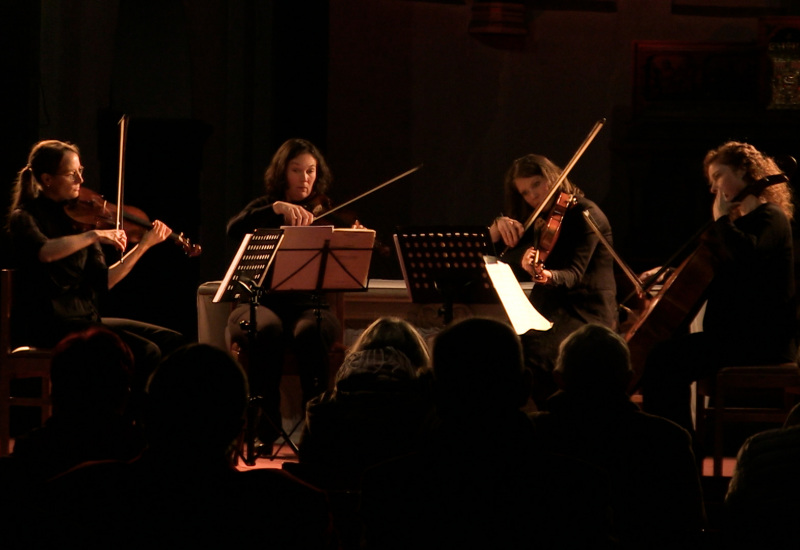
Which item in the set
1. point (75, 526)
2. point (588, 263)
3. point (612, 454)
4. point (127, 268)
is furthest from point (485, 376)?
point (127, 268)

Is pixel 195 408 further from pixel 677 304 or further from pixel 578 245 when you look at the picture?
pixel 578 245

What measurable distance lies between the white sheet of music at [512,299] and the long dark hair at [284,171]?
3.58 feet

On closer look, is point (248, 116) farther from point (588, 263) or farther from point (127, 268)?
point (588, 263)

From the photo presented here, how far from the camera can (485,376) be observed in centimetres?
169

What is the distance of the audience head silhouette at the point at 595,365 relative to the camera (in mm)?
2109

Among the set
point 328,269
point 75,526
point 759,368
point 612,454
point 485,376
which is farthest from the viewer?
point 328,269

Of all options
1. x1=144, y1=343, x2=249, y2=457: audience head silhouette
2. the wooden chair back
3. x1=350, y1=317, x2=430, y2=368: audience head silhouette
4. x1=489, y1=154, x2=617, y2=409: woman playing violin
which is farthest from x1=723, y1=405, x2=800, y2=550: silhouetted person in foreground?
the wooden chair back

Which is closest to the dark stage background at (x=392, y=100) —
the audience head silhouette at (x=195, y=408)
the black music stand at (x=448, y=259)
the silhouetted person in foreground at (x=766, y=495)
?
the black music stand at (x=448, y=259)

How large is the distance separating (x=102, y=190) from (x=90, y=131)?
28 cm

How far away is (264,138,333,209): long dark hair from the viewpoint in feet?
15.5

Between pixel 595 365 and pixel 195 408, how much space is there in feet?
2.78

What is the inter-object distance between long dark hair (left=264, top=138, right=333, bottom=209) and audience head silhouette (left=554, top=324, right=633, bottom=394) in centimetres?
266

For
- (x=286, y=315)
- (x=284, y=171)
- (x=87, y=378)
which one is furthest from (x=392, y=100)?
(x=87, y=378)

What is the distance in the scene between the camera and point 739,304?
387 cm
